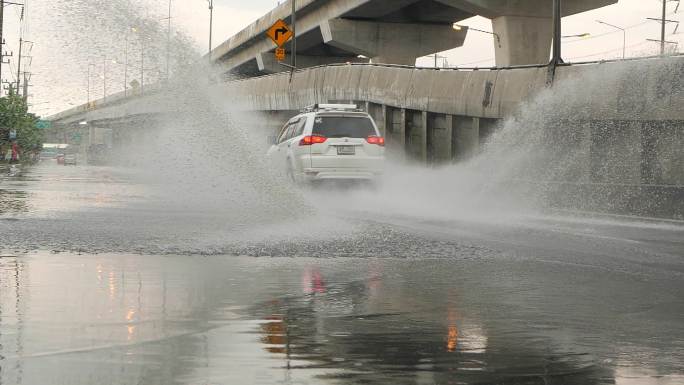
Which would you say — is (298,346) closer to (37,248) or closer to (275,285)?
(275,285)

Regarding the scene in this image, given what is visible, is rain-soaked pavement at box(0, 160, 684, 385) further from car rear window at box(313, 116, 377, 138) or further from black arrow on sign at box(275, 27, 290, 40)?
black arrow on sign at box(275, 27, 290, 40)

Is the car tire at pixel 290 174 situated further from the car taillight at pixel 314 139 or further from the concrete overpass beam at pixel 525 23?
the concrete overpass beam at pixel 525 23

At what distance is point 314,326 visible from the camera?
7223 mm

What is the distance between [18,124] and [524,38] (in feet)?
193

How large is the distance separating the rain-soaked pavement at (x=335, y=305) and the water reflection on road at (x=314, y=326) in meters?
0.02

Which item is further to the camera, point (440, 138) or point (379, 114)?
point (379, 114)

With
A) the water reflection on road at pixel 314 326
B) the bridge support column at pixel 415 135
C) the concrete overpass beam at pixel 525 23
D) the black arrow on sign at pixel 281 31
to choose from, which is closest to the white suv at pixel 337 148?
the bridge support column at pixel 415 135

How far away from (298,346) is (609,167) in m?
16.4

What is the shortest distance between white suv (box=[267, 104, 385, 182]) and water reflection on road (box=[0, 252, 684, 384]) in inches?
478

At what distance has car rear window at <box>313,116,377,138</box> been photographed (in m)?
23.2

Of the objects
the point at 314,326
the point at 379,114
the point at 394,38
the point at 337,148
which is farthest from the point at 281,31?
the point at 314,326

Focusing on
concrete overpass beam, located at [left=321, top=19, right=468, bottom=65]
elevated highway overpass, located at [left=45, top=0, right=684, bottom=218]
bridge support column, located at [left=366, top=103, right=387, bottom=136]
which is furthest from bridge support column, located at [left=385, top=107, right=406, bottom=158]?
concrete overpass beam, located at [left=321, top=19, right=468, bottom=65]

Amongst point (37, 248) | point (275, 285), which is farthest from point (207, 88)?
point (275, 285)

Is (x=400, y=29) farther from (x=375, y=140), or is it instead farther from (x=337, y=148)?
(x=337, y=148)
